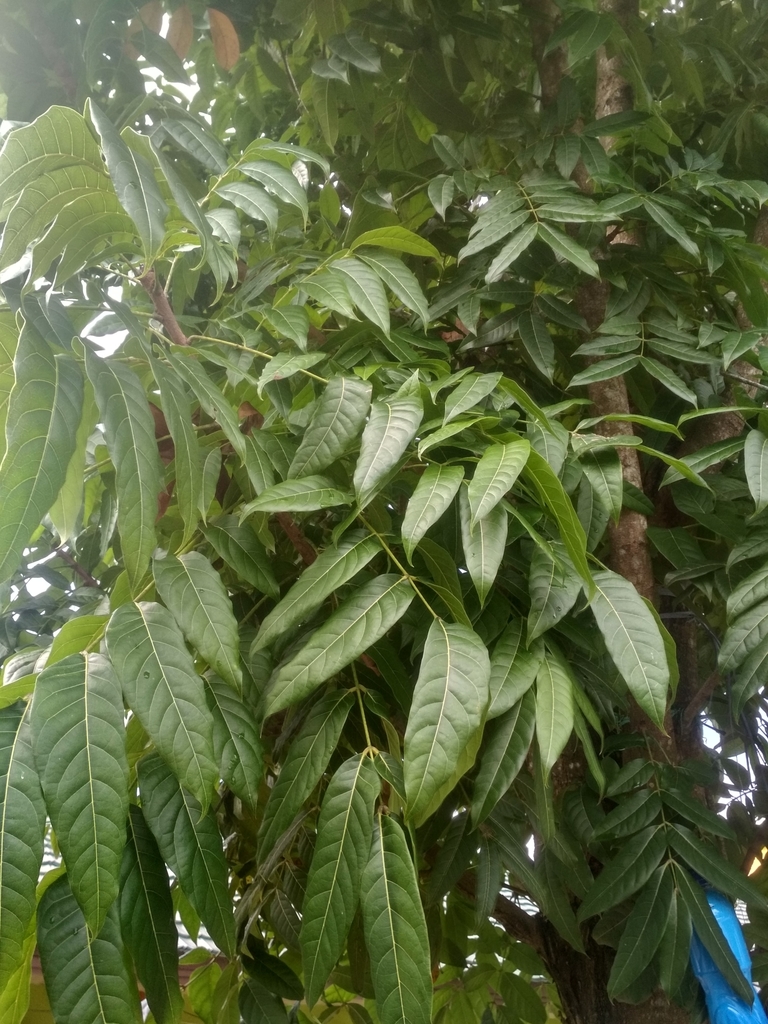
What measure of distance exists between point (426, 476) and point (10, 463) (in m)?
0.28

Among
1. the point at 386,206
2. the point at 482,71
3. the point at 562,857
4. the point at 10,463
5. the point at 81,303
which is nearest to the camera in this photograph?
the point at 10,463

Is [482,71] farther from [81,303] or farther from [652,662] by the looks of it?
[652,662]

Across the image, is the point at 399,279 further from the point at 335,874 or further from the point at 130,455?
the point at 335,874

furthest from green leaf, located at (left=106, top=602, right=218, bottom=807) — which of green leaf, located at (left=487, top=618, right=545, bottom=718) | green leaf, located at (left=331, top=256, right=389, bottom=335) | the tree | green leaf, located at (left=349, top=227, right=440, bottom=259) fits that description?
green leaf, located at (left=349, top=227, right=440, bottom=259)

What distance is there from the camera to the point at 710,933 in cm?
66

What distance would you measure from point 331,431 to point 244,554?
0.13m

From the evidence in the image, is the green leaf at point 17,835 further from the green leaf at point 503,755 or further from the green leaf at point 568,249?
the green leaf at point 568,249

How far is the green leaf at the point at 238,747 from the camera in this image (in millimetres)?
536

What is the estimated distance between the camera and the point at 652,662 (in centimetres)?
56

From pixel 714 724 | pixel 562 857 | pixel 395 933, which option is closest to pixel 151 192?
pixel 395 933

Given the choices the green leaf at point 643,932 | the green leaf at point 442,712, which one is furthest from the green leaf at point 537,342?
the green leaf at point 643,932

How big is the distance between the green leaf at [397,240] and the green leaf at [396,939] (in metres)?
0.54

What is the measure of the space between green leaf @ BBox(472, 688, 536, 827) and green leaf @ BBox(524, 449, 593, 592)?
12 cm

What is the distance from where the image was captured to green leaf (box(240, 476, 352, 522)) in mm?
544
